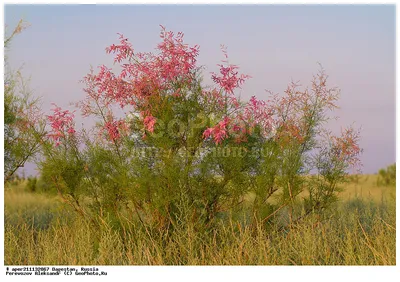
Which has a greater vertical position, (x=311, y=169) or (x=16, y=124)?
(x=16, y=124)

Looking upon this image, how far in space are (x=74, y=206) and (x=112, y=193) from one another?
0.64 meters

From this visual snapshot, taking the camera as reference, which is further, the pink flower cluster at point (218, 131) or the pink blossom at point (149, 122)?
the pink blossom at point (149, 122)

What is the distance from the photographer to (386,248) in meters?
6.18

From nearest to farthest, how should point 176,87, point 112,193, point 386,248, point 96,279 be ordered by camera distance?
1. point 96,279
2. point 386,248
3. point 176,87
4. point 112,193

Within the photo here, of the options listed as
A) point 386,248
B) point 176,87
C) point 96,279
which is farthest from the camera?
point 176,87

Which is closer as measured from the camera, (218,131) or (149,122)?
(218,131)

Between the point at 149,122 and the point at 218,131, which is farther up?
the point at 149,122

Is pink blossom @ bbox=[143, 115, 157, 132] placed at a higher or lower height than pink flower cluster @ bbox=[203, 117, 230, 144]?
higher

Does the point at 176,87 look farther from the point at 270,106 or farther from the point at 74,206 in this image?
the point at 74,206

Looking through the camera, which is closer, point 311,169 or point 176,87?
point 176,87

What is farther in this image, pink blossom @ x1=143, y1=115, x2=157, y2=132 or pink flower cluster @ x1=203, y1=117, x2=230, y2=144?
pink blossom @ x1=143, y1=115, x2=157, y2=132

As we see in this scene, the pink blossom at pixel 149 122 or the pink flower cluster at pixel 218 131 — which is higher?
the pink blossom at pixel 149 122

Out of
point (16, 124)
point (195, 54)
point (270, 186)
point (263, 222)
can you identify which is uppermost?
point (195, 54)

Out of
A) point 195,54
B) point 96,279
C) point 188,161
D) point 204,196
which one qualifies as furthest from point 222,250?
point 195,54
